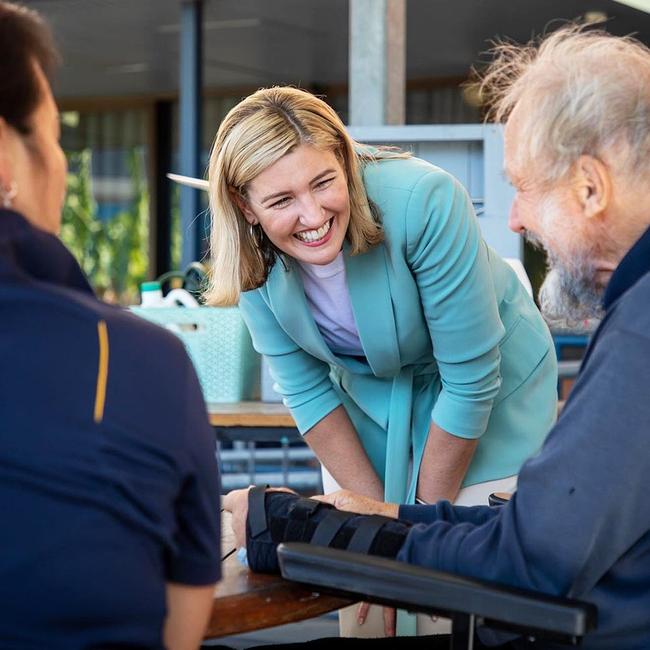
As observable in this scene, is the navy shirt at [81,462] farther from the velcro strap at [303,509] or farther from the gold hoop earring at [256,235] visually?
the gold hoop earring at [256,235]

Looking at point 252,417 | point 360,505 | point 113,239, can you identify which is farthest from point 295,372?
point 113,239

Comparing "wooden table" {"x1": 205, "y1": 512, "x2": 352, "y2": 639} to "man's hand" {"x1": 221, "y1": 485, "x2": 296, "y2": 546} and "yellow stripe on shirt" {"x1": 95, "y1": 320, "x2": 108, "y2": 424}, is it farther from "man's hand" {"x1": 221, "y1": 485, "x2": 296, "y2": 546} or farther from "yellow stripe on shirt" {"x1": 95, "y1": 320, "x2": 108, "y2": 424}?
"yellow stripe on shirt" {"x1": 95, "y1": 320, "x2": 108, "y2": 424}

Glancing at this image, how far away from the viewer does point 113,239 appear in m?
12.9

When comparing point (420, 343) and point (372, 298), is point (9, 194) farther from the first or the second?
point (420, 343)

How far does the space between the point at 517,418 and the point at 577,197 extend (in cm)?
95

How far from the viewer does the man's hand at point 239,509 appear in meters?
1.57

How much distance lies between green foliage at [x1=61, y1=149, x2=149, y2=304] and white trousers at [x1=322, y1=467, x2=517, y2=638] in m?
10.5

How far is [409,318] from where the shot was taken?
2.20 meters

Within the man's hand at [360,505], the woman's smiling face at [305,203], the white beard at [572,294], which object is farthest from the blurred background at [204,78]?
the man's hand at [360,505]

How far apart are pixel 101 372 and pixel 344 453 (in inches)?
53.9

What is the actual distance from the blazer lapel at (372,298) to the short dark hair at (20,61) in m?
1.13

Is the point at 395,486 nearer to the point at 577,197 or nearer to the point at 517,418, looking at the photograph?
the point at 517,418

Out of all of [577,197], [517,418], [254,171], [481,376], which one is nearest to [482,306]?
[481,376]

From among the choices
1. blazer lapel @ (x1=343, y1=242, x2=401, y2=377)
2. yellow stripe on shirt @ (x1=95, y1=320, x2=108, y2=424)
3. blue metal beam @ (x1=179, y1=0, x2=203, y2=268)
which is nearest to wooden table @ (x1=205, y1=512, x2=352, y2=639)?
yellow stripe on shirt @ (x1=95, y1=320, x2=108, y2=424)
